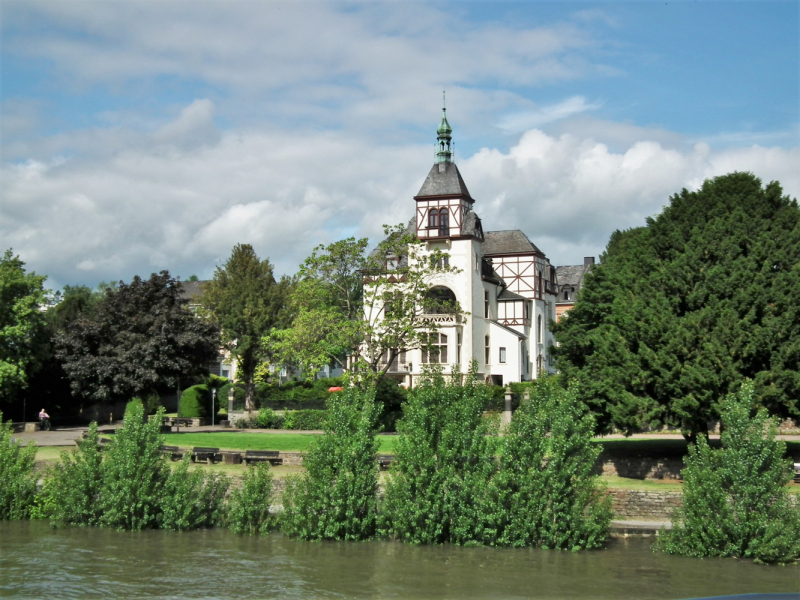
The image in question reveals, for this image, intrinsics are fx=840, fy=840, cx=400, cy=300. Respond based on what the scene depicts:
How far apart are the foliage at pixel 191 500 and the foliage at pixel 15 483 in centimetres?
474

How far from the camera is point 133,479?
24.7 metres

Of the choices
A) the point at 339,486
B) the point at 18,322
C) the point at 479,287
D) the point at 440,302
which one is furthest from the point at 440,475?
the point at 479,287

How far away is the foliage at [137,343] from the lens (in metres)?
41.0

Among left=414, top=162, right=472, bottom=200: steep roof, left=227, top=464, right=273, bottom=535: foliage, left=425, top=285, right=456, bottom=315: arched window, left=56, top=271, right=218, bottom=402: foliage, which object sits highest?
left=414, top=162, right=472, bottom=200: steep roof

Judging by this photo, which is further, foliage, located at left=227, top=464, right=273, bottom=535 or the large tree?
the large tree

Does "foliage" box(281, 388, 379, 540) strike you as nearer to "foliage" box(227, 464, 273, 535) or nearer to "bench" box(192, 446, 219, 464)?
"foliage" box(227, 464, 273, 535)

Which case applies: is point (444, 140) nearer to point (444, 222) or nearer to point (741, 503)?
point (444, 222)

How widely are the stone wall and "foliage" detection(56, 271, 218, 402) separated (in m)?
23.7

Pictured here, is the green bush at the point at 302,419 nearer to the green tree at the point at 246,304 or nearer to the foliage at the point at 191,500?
the green tree at the point at 246,304

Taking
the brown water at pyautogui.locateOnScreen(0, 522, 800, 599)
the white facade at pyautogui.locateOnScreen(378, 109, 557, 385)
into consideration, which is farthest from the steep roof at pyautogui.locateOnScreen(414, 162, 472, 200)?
the brown water at pyautogui.locateOnScreen(0, 522, 800, 599)

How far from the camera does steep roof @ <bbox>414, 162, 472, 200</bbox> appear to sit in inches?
2233

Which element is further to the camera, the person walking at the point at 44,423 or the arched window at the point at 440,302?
the person walking at the point at 44,423

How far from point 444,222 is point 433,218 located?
834 mm

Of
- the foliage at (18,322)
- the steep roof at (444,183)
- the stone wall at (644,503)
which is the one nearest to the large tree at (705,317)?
the stone wall at (644,503)
